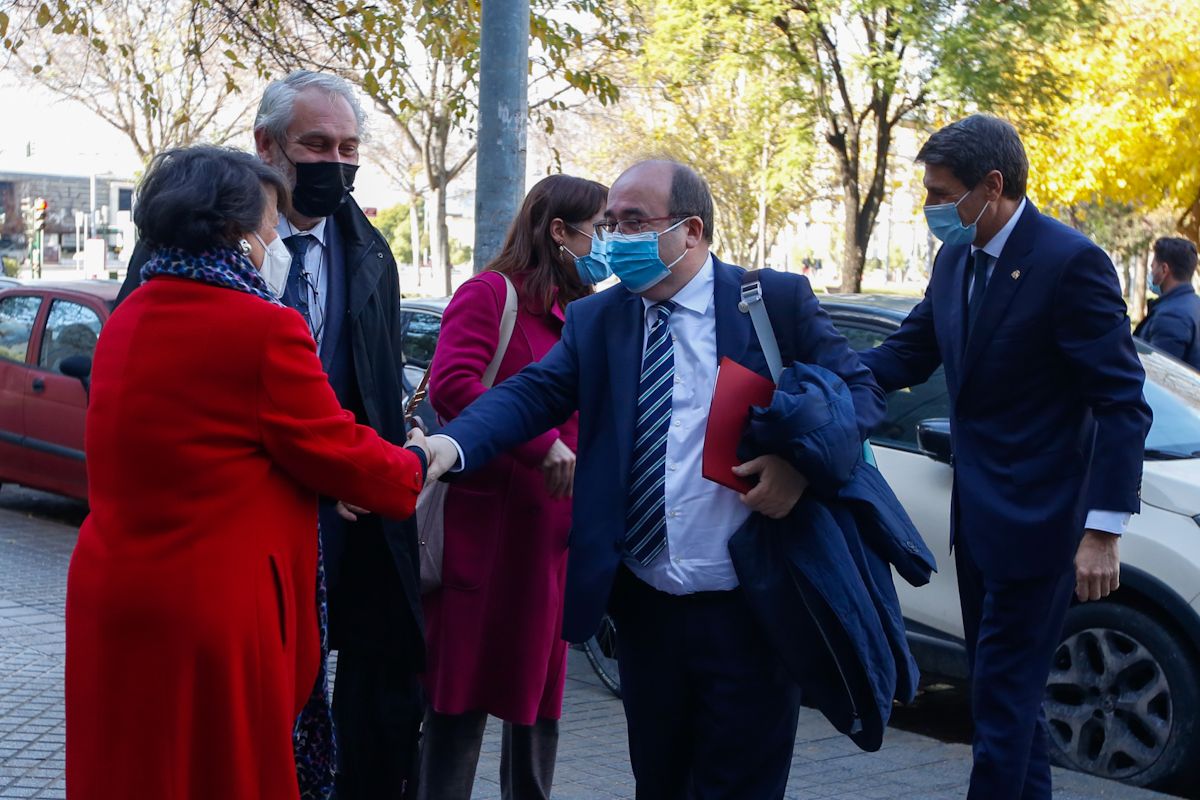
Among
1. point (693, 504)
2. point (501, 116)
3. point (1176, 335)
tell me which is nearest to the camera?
point (693, 504)

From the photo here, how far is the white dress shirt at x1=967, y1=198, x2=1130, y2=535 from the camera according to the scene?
3.67m

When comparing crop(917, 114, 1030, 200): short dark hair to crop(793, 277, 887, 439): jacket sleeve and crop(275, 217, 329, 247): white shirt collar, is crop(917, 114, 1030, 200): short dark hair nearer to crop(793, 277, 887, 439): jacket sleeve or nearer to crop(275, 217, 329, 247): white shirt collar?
crop(793, 277, 887, 439): jacket sleeve

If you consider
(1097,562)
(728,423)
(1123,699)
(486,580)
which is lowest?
(1123,699)

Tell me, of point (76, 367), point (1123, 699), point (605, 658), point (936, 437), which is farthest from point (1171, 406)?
point (76, 367)

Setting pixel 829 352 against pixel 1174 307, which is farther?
pixel 1174 307

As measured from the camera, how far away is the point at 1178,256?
905cm

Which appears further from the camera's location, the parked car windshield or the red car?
the red car

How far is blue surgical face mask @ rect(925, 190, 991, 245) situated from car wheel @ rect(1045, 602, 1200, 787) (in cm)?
167

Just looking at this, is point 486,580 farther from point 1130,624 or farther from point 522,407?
point 1130,624

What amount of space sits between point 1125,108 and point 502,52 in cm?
1681

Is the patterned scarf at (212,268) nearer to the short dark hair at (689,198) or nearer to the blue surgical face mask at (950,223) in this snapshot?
the short dark hair at (689,198)

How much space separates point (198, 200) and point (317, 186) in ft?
2.75

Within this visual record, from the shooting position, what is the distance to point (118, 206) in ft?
283

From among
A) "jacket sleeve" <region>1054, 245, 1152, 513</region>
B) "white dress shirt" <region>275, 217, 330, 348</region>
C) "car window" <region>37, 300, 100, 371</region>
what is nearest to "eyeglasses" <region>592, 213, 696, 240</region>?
"white dress shirt" <region>275, 217, 330, 348</region>
